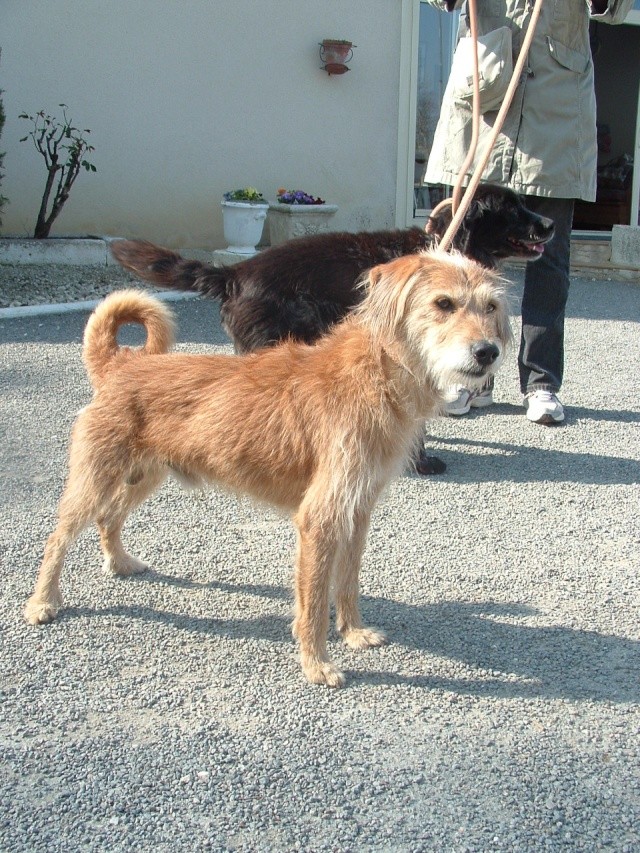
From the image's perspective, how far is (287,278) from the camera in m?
4.38

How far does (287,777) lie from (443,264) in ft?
5.09

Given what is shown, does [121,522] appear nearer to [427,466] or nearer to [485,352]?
[485,352]

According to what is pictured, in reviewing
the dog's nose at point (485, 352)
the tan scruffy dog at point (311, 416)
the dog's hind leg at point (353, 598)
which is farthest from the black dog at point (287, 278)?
the dog's nose at point (485, 352)

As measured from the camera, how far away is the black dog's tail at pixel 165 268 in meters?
4.32

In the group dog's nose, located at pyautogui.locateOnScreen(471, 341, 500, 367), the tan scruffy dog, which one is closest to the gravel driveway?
the tan scruffy dog

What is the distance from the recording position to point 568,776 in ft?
7.47

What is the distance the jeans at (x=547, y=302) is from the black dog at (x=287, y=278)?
0.77 metres

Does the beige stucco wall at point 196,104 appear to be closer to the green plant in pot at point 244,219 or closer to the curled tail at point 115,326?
the green plant in pot at point 244,219

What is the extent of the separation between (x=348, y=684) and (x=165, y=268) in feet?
7.91

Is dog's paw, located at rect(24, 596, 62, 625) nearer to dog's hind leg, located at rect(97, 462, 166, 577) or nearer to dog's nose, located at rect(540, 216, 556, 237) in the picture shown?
dog's hind leg, located at rect(97, 462, 166, 577)

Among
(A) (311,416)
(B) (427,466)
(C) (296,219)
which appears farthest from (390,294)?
(C) (296,219)

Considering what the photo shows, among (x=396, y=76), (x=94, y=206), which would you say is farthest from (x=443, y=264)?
(x=396, y=76)

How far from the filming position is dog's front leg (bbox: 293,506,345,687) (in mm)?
2711

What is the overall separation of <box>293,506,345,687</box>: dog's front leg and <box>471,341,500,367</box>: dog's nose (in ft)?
2.19
